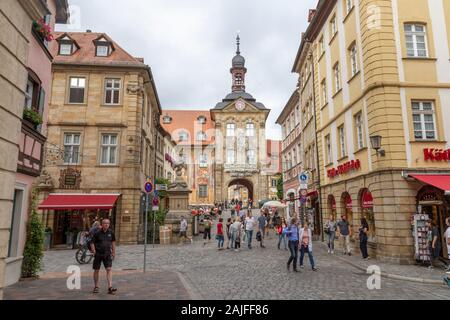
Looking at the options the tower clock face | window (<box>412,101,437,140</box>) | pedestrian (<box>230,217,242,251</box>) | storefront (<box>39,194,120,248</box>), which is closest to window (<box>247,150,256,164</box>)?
the tower clock face

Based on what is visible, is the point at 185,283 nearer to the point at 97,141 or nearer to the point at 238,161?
the point at 97,141

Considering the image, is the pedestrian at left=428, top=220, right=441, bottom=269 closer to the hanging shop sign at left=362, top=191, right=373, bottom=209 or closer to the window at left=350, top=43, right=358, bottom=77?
the hanging shop sign at left=362, top=191, right=373, bottom=209

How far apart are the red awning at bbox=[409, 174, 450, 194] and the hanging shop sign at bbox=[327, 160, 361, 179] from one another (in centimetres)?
285

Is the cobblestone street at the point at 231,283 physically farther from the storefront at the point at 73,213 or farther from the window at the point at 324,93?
the window at the point at 324,93

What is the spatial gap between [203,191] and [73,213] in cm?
3832

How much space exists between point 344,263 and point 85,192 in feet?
54.7

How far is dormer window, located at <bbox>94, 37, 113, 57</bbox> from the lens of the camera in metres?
24.4

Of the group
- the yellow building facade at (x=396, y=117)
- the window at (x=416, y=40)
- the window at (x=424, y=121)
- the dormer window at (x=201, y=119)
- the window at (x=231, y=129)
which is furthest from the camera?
the dormer window at (x=201, y=119)

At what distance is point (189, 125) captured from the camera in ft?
221

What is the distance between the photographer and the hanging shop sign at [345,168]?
15.3m

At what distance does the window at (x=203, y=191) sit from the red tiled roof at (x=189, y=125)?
884cm

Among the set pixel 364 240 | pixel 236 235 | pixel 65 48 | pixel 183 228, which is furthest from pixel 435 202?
pixel 65 48

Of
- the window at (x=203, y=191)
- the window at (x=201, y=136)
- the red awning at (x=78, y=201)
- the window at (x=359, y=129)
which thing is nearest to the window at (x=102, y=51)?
the red awning at (x=78, y=201)

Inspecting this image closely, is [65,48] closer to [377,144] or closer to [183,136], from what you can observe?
[377,144]
